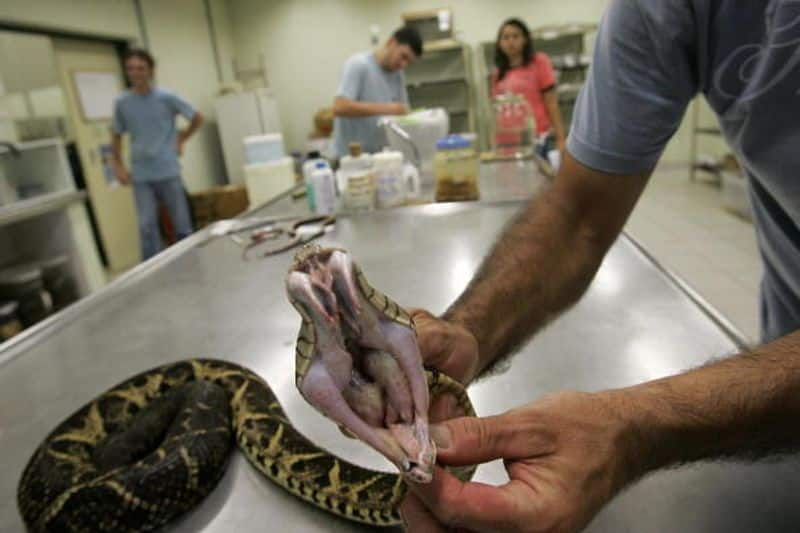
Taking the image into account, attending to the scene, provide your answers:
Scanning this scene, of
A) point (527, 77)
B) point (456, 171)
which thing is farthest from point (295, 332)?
point (527, 77)

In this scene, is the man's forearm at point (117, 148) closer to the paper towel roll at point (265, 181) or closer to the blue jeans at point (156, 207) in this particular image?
the blue jeans at point (156, 207)

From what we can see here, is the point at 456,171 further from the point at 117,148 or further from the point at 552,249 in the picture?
the point at 117,148

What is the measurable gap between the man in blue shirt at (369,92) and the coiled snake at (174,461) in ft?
8.84

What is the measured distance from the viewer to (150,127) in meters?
4.71

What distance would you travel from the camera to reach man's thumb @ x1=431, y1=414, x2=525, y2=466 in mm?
514

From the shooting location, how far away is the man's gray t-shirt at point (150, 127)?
4652 millimetres

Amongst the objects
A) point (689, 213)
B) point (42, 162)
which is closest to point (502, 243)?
point (42, 162)

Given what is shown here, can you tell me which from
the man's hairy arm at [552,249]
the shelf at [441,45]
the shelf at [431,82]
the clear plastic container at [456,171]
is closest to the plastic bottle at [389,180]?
the clear plastic container at [456,171]

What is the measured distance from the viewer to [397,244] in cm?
194

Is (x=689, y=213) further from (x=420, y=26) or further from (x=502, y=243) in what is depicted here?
(x=502, y=243)

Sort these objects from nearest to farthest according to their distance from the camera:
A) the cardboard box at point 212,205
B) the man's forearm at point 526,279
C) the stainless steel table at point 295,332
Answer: the stainless steel table at point 295,332 < the man's forearm at point 526,279 < the cardboard box at point 212,205

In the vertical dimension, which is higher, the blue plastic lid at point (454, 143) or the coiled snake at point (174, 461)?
the blue plastic lid at point (454, 143)

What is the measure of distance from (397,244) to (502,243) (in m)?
0.87

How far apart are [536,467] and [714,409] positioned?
218 millimetres
